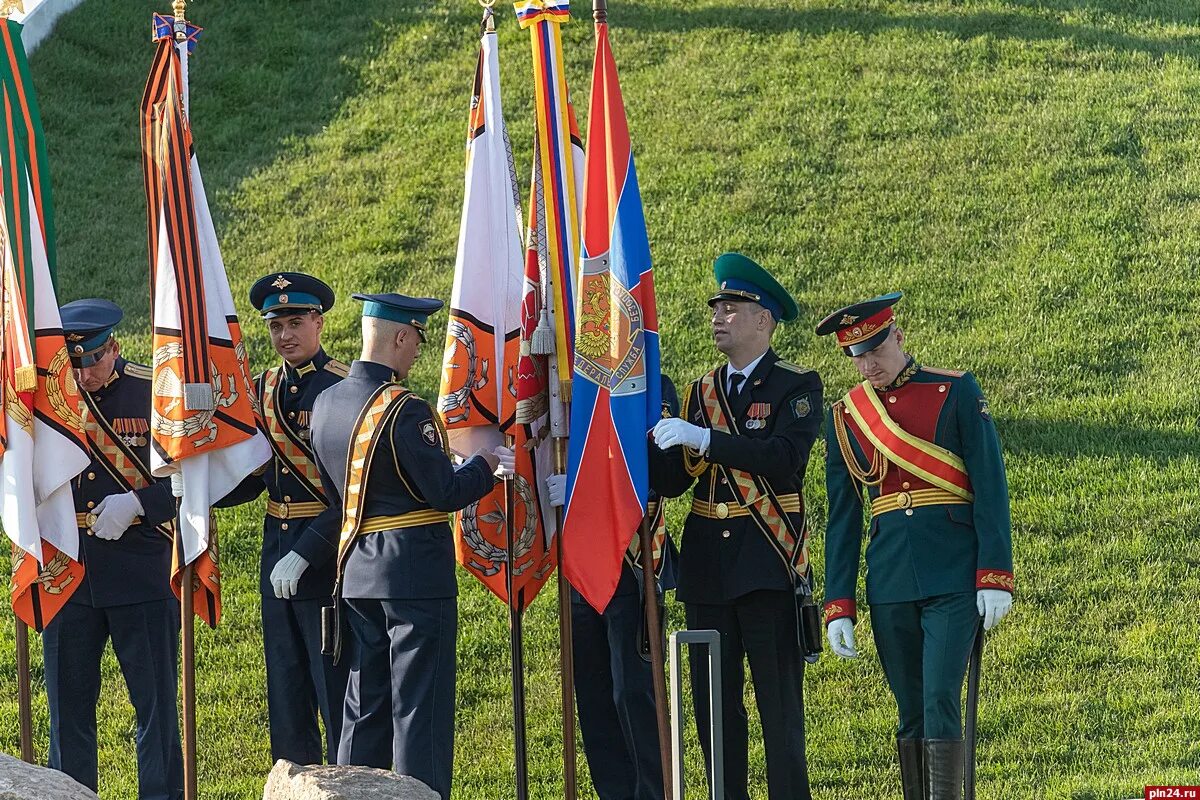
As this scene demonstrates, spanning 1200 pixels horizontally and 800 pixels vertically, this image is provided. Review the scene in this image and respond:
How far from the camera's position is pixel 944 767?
5.83m

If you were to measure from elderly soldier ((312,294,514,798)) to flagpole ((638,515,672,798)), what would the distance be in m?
0.62

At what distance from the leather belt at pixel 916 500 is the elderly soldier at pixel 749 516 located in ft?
1.03

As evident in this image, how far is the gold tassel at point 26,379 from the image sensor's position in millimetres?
6594

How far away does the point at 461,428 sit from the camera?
21.8 feet

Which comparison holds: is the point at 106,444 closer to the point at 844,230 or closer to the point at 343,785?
the point at 343,785

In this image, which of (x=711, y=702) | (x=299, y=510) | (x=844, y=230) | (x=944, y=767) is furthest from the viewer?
(x=844, y=230)

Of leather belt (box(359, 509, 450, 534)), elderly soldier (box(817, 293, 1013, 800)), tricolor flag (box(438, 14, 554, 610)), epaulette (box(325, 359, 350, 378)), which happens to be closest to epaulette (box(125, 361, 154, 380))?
epaulette (box(325, 359, 350, 378))

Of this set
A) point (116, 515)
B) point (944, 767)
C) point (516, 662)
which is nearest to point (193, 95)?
point (116, 515)

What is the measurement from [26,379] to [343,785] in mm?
2262


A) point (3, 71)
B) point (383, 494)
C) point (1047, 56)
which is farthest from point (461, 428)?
point (1047, 56)

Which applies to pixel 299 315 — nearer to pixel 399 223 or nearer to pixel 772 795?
pixel 772 795

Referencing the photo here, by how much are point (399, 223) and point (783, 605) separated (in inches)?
323

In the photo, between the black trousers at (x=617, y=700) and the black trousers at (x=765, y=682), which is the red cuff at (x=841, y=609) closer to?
the black trousers at (x=765, y=682)

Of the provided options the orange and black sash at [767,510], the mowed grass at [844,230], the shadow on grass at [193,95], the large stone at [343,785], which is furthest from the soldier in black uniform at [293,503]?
the shadow on grass at [193,95]
